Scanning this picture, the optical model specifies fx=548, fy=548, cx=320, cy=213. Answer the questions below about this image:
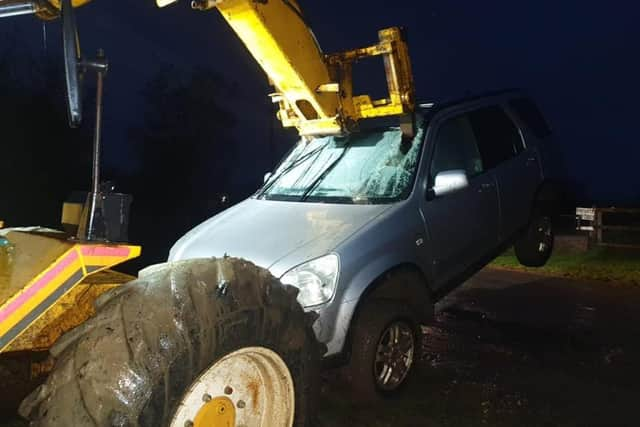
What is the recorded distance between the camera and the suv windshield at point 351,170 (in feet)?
16.7

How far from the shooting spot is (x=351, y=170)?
17.9ft

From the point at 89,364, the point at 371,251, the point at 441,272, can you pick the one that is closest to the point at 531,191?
the point at 441,272

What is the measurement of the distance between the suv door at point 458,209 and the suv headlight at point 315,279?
1317 mm

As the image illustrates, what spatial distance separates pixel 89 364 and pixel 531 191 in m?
5.96

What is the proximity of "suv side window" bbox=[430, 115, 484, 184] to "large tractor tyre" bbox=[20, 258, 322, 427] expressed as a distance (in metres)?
2.90

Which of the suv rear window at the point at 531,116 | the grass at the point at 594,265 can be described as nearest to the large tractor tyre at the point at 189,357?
the suv rear window at the point at 531,116

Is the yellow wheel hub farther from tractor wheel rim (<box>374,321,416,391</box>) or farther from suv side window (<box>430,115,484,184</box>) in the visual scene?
suv side window (<box>430,115,484,184</box>)

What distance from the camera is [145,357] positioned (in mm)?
2281

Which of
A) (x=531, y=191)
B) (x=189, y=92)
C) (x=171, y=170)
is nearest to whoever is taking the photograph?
(x=531, y=191)

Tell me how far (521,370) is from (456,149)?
7.52ft

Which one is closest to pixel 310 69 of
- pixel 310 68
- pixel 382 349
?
pixel 310 68

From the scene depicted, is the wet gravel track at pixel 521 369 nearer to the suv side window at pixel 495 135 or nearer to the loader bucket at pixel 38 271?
the suv side window at pixel 495 135

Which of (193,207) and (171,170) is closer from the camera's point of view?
(193,207)

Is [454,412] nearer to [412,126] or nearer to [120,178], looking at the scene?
[412,126]
